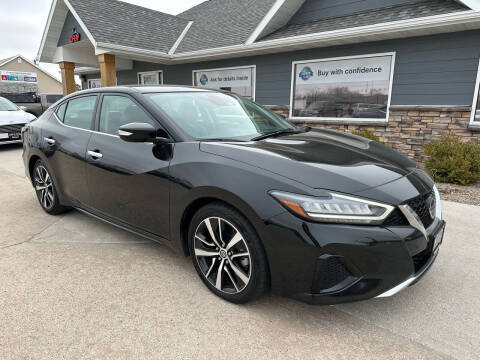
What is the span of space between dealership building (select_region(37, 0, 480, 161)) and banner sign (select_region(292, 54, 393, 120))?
0.9 inches

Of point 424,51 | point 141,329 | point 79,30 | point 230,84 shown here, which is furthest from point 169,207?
point 79,30

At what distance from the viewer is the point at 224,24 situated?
37.4 ft

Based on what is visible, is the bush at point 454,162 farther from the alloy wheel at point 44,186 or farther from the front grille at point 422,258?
the alloy wheel at point 44,186

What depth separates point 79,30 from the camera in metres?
11.4

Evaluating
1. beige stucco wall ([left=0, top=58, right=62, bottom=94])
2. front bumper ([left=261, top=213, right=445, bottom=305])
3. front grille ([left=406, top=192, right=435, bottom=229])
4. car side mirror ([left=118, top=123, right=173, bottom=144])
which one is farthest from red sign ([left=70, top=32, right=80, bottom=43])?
beige stucco wall ([left=0, top=58, right=62, bottom=94])

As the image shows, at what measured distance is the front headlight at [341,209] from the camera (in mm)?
1857

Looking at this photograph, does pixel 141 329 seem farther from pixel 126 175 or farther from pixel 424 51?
pixel 424 51

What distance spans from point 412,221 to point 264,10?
10.3 meters

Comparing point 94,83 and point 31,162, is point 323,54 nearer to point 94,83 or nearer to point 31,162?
point 31,162

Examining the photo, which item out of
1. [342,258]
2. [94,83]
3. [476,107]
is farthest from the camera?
[94,83]

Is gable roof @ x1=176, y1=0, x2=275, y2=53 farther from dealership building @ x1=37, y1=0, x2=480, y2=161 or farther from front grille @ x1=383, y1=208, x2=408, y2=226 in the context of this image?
front grille @ x1=383, y1=208, x2=408, y2=226

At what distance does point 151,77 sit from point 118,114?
10.9m

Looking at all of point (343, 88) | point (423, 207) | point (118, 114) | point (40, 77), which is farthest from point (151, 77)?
point (40, 77)

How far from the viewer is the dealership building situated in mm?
6696
